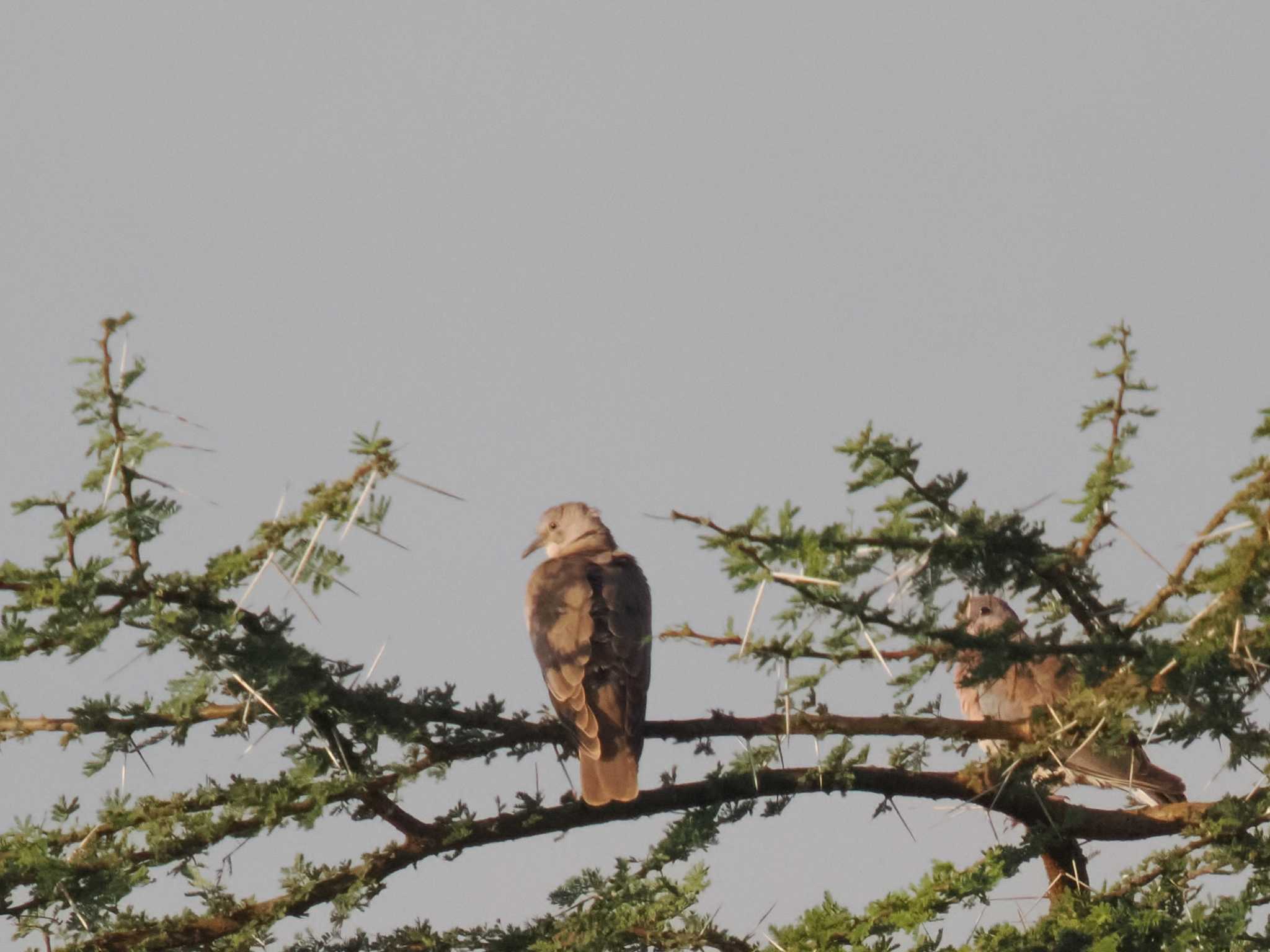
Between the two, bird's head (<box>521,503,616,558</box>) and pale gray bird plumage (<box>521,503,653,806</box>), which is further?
bird's head (<box>521,503,616,558</box>)

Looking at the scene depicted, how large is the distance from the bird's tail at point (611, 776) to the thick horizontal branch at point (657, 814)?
Result: 349mm

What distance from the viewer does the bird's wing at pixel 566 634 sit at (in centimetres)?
690

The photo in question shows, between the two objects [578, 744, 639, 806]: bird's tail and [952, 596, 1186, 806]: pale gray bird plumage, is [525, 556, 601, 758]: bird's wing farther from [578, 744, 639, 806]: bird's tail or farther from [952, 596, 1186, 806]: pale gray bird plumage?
[952, 596, 1186, 806]: pale gray bird plumage

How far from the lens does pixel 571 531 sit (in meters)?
10.4

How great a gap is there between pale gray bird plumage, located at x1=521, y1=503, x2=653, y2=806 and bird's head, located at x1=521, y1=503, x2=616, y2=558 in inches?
52.0

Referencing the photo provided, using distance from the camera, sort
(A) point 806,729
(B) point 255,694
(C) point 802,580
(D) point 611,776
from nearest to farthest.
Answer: (C) point 802,580, (B) point 255,694, (A) point 806,729, (D) point 611,776

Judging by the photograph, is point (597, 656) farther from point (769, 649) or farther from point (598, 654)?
point (769, 649)

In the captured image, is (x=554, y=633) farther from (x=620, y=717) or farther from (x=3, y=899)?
(x=3, y=899)

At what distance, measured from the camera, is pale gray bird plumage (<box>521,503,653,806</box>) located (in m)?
6.57

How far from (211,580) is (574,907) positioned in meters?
2.04

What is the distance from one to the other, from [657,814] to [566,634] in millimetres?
1768

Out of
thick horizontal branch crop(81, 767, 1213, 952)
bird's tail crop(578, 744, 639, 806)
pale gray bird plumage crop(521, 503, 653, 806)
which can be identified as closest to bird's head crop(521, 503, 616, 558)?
pale gray bird plumage crop(521, 503, 653, 806)

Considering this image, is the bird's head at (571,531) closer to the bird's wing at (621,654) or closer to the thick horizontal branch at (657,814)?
the bird's wing at (621,654)

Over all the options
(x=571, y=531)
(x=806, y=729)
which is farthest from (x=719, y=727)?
(x=571, y=531)
